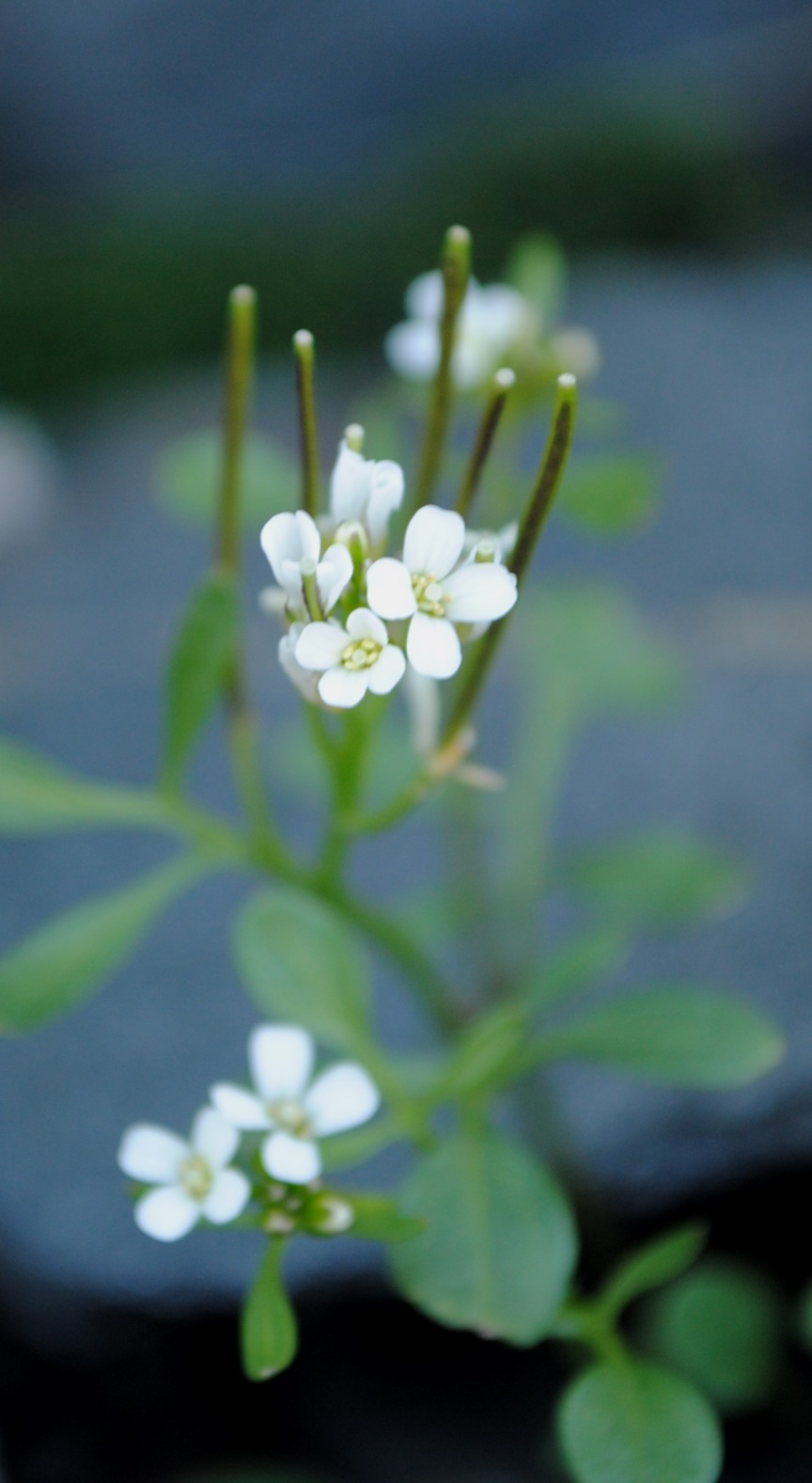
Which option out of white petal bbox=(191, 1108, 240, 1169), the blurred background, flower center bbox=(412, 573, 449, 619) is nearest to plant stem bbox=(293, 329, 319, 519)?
flower center bbox=(412, 573, 449, 619)

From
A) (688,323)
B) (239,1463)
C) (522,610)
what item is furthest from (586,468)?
(688,323)

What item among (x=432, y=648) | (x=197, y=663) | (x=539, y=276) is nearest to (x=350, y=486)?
(x=432, y=648)

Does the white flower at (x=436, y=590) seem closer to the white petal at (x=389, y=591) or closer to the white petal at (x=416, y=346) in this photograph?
the white petal at (x=389, y=591)

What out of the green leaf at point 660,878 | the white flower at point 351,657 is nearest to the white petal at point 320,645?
the white flower at point 351,657

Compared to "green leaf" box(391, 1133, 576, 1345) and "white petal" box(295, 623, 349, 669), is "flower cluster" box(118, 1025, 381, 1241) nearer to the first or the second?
"green leaf" box(391, 1133, 576, 1345)

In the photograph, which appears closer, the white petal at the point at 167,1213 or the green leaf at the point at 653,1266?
the white petal at the point at 167,1213

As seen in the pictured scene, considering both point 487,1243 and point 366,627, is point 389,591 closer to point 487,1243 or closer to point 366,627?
point 366,627
